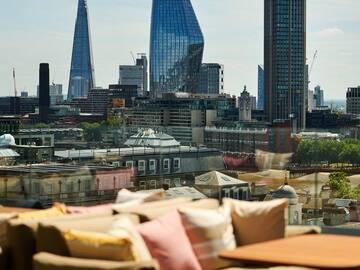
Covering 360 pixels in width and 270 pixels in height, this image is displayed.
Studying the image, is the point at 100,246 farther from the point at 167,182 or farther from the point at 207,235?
the point at 167,182

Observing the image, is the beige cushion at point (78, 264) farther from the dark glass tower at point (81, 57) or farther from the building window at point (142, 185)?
the dark glass tower at point (81, 57)

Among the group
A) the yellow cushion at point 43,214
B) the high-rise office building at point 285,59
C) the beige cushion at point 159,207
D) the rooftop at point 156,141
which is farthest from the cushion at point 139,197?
the high-rise office building at point 285,59

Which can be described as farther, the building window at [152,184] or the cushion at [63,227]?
the building window at [152,184]

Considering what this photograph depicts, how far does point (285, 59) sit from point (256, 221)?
87.4 meters

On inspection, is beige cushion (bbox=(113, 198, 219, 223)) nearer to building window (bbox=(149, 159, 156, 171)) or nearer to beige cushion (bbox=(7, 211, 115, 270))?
beige cushion (bbox=(7, 211, 115, 270))

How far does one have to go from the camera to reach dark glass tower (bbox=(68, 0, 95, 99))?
163 meters

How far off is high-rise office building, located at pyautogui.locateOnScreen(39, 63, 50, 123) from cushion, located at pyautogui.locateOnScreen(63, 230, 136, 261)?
3665 inches

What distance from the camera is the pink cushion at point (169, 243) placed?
124 inches

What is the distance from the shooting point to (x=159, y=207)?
3.54 metres

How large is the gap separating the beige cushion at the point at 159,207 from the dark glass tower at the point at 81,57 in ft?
528

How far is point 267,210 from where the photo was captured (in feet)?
12.4

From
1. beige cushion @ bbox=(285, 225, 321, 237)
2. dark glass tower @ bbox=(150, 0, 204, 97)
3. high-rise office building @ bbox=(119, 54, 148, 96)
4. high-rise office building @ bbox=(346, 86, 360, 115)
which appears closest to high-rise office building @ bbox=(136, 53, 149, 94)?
high-rise office building @ bbox=(119, 54, 148, 96)

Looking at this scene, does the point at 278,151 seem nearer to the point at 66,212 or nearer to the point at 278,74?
the point at 66,212

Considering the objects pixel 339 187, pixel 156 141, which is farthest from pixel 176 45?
pixel 339 187
